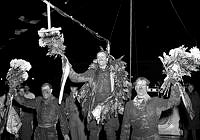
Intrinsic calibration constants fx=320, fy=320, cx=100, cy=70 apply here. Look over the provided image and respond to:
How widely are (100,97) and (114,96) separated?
0.27 meters

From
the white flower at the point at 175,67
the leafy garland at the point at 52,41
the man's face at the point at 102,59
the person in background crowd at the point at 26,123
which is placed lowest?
the person in background crowd at the point at 26,123

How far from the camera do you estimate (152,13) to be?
66.0ft

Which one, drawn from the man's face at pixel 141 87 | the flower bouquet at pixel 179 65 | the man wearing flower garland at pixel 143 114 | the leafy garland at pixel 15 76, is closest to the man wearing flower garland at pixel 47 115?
the leafy garland at pixel 15 76

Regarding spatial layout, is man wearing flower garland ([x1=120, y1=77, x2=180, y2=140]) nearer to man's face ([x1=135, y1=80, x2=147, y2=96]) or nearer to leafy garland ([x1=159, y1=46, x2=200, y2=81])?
man's face ([x1=135, y1=80, x2=147, y2=96])

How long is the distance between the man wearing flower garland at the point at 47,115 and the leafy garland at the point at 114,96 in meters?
0.51

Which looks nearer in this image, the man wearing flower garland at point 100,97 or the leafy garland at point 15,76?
the man wearing flower garland at point 100,97

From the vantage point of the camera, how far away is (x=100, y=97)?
5.81 m

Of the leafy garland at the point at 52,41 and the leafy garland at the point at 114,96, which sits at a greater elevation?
the leafy garland at the point at 52,41

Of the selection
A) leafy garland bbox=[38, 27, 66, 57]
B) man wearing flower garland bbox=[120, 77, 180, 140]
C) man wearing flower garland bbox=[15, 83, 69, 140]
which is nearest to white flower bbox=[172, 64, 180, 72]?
man wearing flower garland bbox=[120, 77, 180, 140]

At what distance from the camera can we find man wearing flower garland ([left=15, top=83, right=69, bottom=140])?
591 cm

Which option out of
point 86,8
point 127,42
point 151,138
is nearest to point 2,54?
point 86,8

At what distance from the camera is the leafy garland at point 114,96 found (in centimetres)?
564

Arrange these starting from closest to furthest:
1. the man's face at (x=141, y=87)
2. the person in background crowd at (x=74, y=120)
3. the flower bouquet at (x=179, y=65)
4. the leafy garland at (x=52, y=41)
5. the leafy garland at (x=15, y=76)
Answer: the flower bouquet at (x=179, y=65), the man's face at (x=141, y=87), the leafy garland at (x=52, y=41), the leafy garland at (x=15, y=76), the person in background crowd at (x=74, y=120)

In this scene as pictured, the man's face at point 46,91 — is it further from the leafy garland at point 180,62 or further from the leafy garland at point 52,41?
the leafy garland at point 180,62
